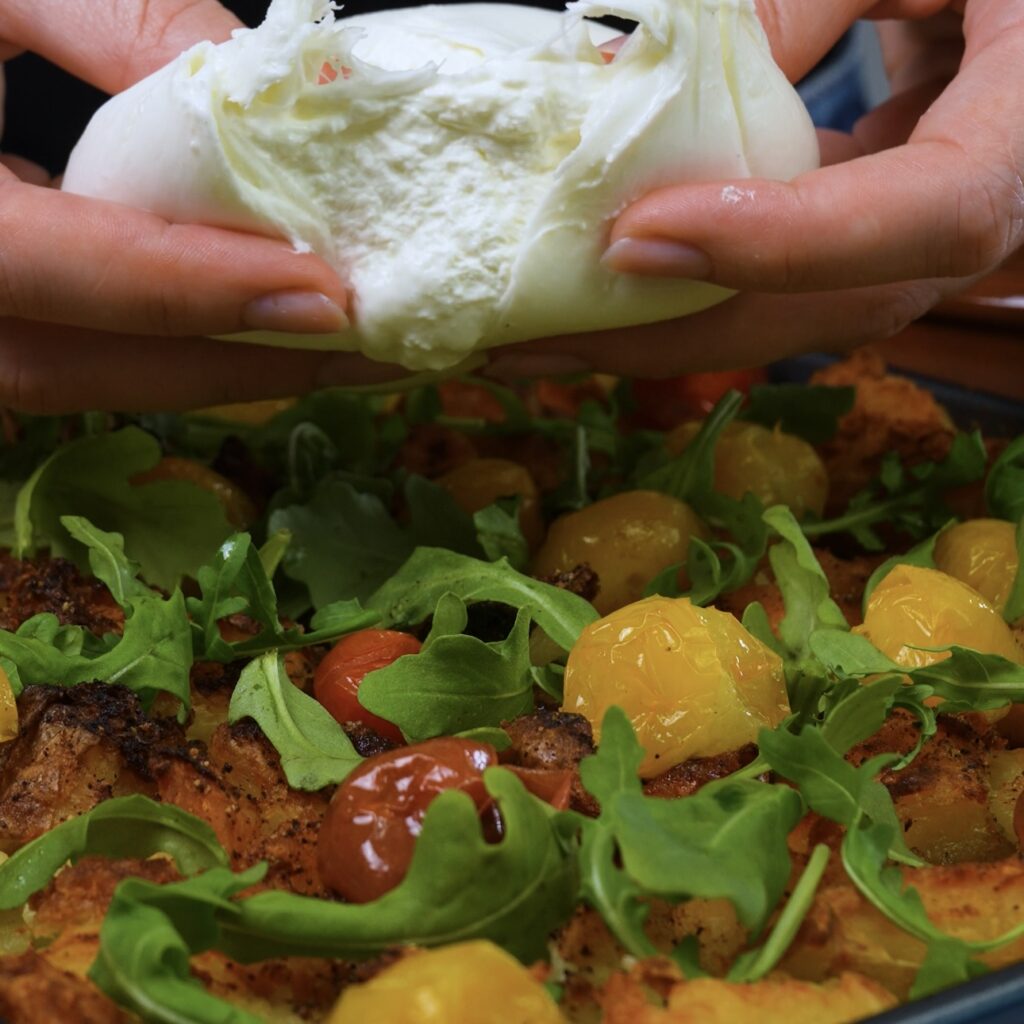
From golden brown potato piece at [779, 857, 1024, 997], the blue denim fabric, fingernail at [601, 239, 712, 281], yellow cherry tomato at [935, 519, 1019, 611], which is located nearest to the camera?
golden brown potato piece at [779, 857, 1024, 997]

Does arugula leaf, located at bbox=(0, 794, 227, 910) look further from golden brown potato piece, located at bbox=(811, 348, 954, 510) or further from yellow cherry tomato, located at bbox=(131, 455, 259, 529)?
golden brown potato piece, located at bbox=(811, 348, 954, 510)

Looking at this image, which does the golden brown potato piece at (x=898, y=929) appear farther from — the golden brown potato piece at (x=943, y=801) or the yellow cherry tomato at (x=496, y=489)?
the yellow cherry tomato at (x=496, y=489)

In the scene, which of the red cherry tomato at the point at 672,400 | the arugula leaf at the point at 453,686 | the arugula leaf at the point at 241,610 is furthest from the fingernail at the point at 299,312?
the red cherry tomato at the point at 672,400

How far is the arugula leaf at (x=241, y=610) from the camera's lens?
1002mm

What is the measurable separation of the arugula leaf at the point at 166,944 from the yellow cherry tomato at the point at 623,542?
591 mm

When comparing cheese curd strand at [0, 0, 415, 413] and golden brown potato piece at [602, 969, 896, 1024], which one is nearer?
golden brown potato piece at [602, 969, 896, 1024]

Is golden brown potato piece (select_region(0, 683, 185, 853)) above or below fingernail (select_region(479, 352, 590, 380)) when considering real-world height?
below

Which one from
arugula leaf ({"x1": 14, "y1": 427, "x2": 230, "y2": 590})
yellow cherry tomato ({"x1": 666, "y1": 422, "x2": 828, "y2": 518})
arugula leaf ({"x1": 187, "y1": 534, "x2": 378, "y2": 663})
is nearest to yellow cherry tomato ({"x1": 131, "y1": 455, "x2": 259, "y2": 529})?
arugula leaf ({"x1": 14, "y1": 427, "x2": 230, "y2": 590})

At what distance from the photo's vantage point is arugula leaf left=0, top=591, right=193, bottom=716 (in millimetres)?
944

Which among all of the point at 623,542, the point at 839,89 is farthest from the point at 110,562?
the point at 839,89

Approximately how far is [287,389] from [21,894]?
650 millimetres

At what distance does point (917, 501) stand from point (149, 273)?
0.87 m

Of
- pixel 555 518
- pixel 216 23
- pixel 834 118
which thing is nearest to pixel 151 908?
pixel 555 518

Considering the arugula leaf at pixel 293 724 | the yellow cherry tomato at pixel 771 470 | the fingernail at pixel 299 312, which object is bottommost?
the yellow cherry tomato at pixel 771 470
